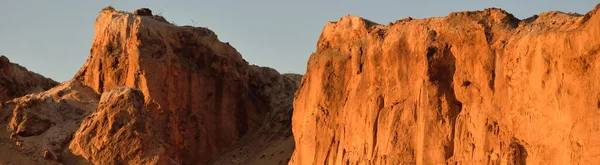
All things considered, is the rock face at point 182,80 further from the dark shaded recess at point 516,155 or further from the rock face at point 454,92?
the dark shaded recess at point 516,155

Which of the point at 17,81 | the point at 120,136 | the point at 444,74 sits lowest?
the point at 120,136

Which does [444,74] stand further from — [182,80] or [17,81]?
[17,81]

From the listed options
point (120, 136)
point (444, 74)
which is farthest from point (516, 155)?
point (120, 136)

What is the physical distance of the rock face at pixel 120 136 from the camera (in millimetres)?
45375

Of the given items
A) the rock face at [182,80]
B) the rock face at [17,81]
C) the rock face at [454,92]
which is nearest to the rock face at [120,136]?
the rock face at [182,80]

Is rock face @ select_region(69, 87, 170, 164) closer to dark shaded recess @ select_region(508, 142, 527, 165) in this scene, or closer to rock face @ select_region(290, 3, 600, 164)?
rock face @ select_region(290, 3, 600, 164)

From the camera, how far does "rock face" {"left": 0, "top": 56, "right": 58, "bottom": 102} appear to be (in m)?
54.6

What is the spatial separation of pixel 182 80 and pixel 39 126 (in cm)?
791

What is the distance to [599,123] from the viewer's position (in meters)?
33.5

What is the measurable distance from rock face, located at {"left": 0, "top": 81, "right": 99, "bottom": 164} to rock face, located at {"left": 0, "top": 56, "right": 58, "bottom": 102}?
3132mm

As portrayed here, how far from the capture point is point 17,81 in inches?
2205

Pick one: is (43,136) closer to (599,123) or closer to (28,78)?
(28,78)

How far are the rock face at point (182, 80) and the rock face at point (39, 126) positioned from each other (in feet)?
7.51

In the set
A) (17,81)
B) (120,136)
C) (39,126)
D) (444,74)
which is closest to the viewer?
(444,74)
